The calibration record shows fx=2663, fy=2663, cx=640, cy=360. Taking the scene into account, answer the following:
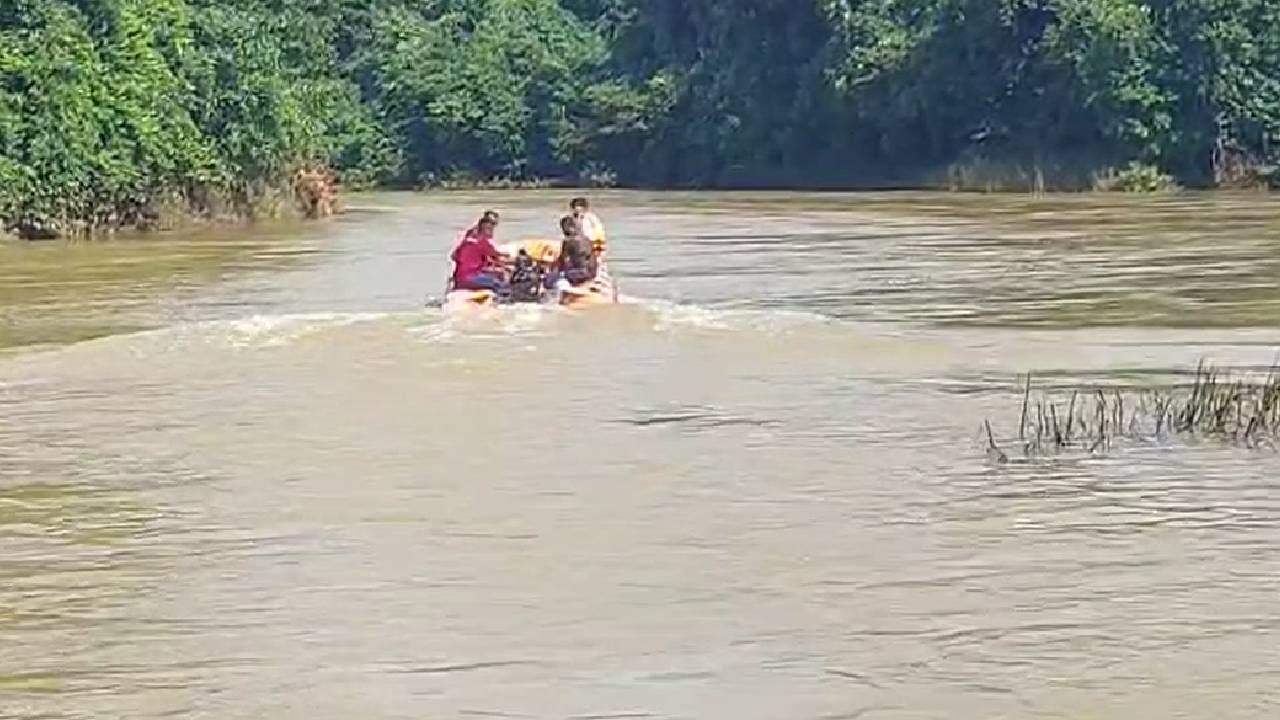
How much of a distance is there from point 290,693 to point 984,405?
28.1ft

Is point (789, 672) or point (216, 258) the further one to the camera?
point (216, 258)

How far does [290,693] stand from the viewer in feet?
30.3

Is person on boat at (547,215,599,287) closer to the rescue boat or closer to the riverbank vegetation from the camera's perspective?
the rescue boat

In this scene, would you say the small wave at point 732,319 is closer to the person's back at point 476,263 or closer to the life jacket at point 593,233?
the life jacket at point 593,233

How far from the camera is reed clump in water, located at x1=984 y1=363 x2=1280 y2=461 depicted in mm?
14609

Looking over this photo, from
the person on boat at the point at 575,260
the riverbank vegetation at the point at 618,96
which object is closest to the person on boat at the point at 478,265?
Answer: the person on boat at the point at 575,260

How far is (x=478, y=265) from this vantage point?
989 inches

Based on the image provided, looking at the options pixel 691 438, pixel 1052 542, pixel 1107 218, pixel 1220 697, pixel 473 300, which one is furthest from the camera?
pixel 1107 218

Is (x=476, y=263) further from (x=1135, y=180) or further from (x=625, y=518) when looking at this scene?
(x=1135, y=180)

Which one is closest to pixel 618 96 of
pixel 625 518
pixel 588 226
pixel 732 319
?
pixel 588 226

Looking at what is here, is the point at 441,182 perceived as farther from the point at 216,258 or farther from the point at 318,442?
the point at 318,442

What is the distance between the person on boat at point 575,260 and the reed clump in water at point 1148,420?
8292 mm

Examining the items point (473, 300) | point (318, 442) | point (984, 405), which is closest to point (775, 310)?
point (473, 300)

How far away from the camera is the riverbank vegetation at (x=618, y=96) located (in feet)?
143
